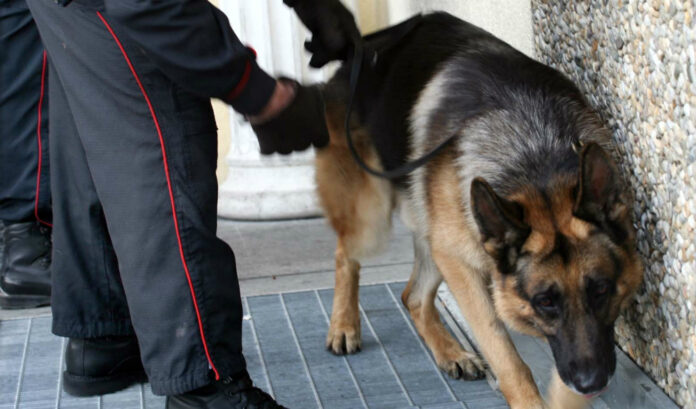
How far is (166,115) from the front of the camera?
2.69 metres

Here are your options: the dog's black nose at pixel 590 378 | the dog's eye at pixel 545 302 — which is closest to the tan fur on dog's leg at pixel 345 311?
the dog's eye at pixel 545 302

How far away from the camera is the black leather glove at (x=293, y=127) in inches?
102

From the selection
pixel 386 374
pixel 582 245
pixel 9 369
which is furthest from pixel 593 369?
pixel 9 369

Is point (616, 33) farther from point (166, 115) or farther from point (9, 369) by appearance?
point (9, 369)

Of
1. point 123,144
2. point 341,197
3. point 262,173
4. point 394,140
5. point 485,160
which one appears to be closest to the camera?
point 123,144

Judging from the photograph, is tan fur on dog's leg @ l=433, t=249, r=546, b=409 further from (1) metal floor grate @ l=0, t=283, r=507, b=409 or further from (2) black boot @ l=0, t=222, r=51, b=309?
(2) black boot @ l=0, t=222, r=51, b=309

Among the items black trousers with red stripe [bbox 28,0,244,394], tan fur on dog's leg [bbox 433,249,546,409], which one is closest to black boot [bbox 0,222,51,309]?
black trousers with red stripe [bbox 28,0,244,394]

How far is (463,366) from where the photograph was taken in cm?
338

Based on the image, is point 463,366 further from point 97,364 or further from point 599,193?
point 97,364

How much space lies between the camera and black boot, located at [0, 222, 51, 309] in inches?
165

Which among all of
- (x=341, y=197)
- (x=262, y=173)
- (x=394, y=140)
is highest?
(x=394, y=140)

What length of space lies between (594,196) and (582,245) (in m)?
0.14

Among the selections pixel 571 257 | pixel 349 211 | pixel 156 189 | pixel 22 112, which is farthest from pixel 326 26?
pixel 22 112

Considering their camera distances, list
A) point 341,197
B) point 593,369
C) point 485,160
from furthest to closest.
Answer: point 341,197
point 485,160
point 593,369
